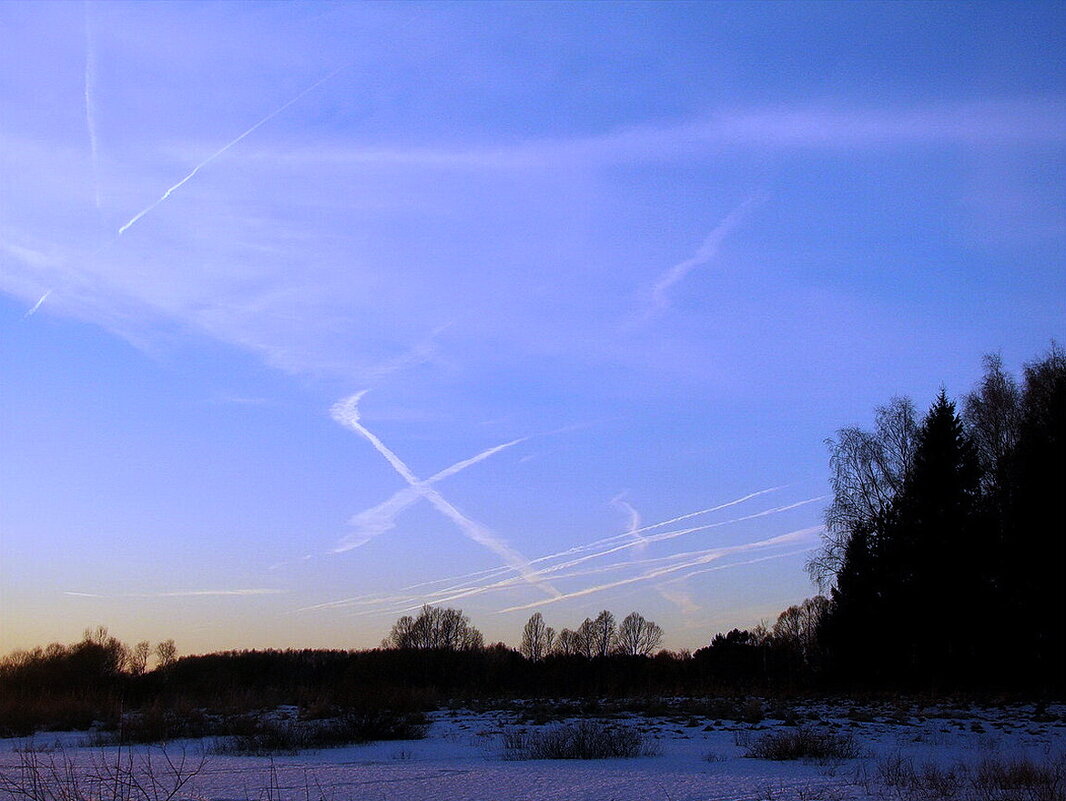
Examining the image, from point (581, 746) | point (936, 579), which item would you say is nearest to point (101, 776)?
point (581, 746)

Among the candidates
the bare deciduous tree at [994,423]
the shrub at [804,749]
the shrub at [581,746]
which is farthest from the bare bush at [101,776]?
the bare deciduous tree at [994,423]

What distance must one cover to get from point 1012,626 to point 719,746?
26.2 meters

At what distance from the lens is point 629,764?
15.7 m

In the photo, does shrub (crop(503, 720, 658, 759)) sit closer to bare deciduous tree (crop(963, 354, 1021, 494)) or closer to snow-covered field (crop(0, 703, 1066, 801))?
snow-covered field (crop(0, 703, 1066, 801))

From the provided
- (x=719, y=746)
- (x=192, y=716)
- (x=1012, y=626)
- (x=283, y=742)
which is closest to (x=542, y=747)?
(x=719, y=746)

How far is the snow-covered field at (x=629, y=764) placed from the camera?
11758mm

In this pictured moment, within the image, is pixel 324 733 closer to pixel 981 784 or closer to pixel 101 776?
pixel 101 776

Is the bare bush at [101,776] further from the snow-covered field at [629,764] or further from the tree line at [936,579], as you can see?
the tree line at [936,579]

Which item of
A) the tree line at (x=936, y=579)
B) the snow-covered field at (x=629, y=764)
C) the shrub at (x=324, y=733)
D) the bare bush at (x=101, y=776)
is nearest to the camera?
the bare bush at (x=101, y=776)

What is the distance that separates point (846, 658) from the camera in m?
44.3

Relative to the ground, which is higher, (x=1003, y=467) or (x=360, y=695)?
(x=1003, y=467)

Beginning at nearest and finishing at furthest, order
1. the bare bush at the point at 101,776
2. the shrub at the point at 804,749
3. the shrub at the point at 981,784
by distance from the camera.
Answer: the bare bush at the point at 101,776, the shrub at the point at 981,784, the shrub at the point at 804,749

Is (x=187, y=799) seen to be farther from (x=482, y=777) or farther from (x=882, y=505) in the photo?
(x=882, y=505)

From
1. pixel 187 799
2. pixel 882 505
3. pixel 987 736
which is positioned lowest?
pixel 987 736
